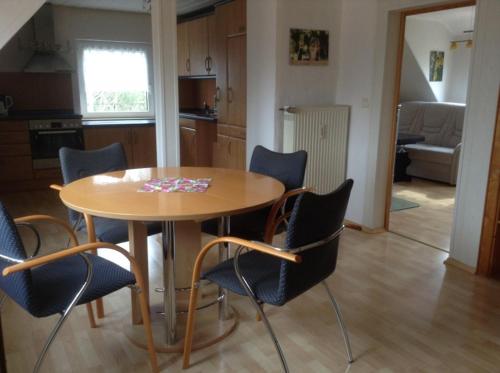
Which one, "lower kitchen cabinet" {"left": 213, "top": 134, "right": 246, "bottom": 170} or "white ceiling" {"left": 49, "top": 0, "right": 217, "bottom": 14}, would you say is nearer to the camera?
"lower kitchen cabinet" {"left": 213, "top": 134, "right": 246, "bottom": 170}

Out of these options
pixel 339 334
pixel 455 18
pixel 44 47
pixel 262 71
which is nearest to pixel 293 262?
pixel 339 334

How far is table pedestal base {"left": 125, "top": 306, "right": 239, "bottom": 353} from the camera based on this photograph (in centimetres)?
219

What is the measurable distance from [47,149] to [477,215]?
15.3 feet

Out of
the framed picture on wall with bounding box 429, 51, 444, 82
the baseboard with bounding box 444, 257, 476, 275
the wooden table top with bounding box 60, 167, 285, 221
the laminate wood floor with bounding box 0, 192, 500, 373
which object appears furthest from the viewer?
the framed picture on wall with bounding box 429, 51, 444, 82

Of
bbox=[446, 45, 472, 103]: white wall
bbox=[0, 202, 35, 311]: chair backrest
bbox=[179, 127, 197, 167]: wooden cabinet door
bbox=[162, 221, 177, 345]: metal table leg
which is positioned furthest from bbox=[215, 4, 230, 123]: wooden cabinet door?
bbox=[446, 45, 472, 103]: white wall

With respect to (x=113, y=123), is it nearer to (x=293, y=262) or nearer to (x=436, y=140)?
(x=436, y=140)

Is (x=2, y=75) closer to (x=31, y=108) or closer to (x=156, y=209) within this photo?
(x=31, y=108)

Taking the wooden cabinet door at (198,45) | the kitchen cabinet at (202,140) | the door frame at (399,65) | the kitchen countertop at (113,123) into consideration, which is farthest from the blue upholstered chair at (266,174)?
the kitchen countertop at (113,123)

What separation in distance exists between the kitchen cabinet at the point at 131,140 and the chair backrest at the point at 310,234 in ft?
14.5

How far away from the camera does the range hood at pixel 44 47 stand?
5488mm

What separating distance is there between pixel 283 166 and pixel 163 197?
3.09 ft

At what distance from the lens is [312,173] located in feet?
12.9

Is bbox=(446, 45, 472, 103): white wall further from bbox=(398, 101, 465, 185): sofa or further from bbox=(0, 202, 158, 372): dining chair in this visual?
bbox=(0, 202, 158, 372): dining chair

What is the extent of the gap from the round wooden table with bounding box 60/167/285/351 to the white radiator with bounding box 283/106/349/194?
47.4 inches
